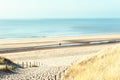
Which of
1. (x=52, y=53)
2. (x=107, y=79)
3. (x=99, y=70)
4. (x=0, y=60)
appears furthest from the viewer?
(x=52, y=53)

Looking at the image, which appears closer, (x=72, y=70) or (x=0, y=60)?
(x=72, y=70)

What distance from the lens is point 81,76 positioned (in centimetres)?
1274

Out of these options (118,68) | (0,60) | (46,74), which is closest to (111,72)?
(118,68)

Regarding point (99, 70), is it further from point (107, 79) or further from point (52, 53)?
point (52, 53)

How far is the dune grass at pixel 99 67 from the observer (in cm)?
1159

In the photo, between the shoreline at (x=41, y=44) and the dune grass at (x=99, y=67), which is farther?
the shoreline at (x=41, y=44)

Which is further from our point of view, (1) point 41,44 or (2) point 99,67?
(1) point 41,44

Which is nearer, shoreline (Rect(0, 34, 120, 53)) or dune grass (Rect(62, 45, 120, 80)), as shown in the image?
dune grass (Rect(62, 45, 120, 80))

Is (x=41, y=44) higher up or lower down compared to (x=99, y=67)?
lower down

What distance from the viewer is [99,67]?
12.5 meters

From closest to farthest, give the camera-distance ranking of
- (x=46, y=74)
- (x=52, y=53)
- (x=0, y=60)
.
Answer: (x=46, y=74)
(x=0, y=60)
(x=52, y=53)

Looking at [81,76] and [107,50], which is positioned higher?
[107,50]

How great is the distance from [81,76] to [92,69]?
56 cm

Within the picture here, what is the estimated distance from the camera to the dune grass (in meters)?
11.6
